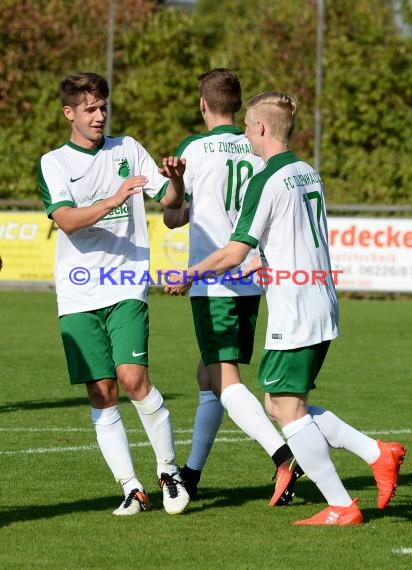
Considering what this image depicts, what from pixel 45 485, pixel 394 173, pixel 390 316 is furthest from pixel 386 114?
pixel 45 485

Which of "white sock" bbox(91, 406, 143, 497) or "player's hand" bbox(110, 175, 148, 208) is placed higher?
"player's hand" bbox(110, 175, 148, 208)

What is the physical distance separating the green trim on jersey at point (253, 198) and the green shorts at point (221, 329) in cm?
88

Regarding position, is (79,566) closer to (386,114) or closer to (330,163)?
(330,163)

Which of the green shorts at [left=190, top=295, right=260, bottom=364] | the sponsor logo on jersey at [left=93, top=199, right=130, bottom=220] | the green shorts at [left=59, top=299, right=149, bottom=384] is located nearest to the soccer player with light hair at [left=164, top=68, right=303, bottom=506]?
the green shorts at [left=190, top=295, right=260, bottom=364]

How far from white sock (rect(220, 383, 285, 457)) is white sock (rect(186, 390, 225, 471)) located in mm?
353

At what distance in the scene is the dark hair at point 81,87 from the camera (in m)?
6.82

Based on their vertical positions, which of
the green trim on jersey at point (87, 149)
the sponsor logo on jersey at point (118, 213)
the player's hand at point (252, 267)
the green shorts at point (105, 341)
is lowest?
the green shorts at point (105, 341)

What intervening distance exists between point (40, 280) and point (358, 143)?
11.3m

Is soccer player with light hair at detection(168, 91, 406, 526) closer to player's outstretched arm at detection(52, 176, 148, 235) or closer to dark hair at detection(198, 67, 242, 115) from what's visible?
player's outstretched arm at detection(52, 176, 148, 235)

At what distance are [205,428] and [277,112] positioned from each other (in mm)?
1927

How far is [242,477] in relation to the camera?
25.8 feet

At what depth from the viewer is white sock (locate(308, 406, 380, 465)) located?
6.51m

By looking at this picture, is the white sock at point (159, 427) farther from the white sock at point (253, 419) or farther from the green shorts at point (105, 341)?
the white sock at point (253, 419)

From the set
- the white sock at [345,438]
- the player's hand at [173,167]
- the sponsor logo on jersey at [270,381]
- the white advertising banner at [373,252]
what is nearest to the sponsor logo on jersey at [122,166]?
the player's hand at [173,167]
